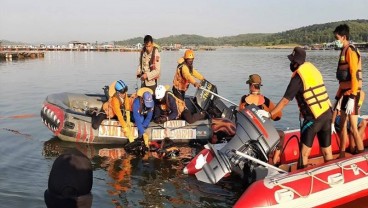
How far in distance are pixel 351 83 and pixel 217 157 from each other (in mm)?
2395

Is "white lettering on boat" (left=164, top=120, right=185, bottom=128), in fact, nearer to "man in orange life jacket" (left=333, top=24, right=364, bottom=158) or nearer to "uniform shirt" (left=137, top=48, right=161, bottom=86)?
"uniform shirt" (left=137, top=48, right=161, bottom=86)

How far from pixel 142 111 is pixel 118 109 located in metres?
0.53

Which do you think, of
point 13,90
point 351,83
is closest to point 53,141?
point 351,83

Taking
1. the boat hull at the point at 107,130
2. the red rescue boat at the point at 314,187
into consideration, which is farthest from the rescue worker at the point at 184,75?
the red rescue boat at the point at 314,187

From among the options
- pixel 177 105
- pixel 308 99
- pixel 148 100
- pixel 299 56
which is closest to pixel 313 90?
pixel 308 99

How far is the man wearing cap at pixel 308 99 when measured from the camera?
199 inches

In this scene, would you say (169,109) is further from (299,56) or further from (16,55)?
(16,55)

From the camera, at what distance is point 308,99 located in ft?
16.8

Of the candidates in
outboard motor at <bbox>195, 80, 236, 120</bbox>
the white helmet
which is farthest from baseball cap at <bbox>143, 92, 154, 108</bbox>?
outboard motor at <bbox>195, 80, 236, 120</bbox>

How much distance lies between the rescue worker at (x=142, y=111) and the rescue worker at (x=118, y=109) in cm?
25

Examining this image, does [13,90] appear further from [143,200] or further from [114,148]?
[143,200]

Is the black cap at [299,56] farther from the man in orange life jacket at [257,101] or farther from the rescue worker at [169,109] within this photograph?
the rescue worker at [169,109]

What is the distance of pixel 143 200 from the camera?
19.6 feet

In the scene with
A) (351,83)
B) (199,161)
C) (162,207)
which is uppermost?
(351,83)
